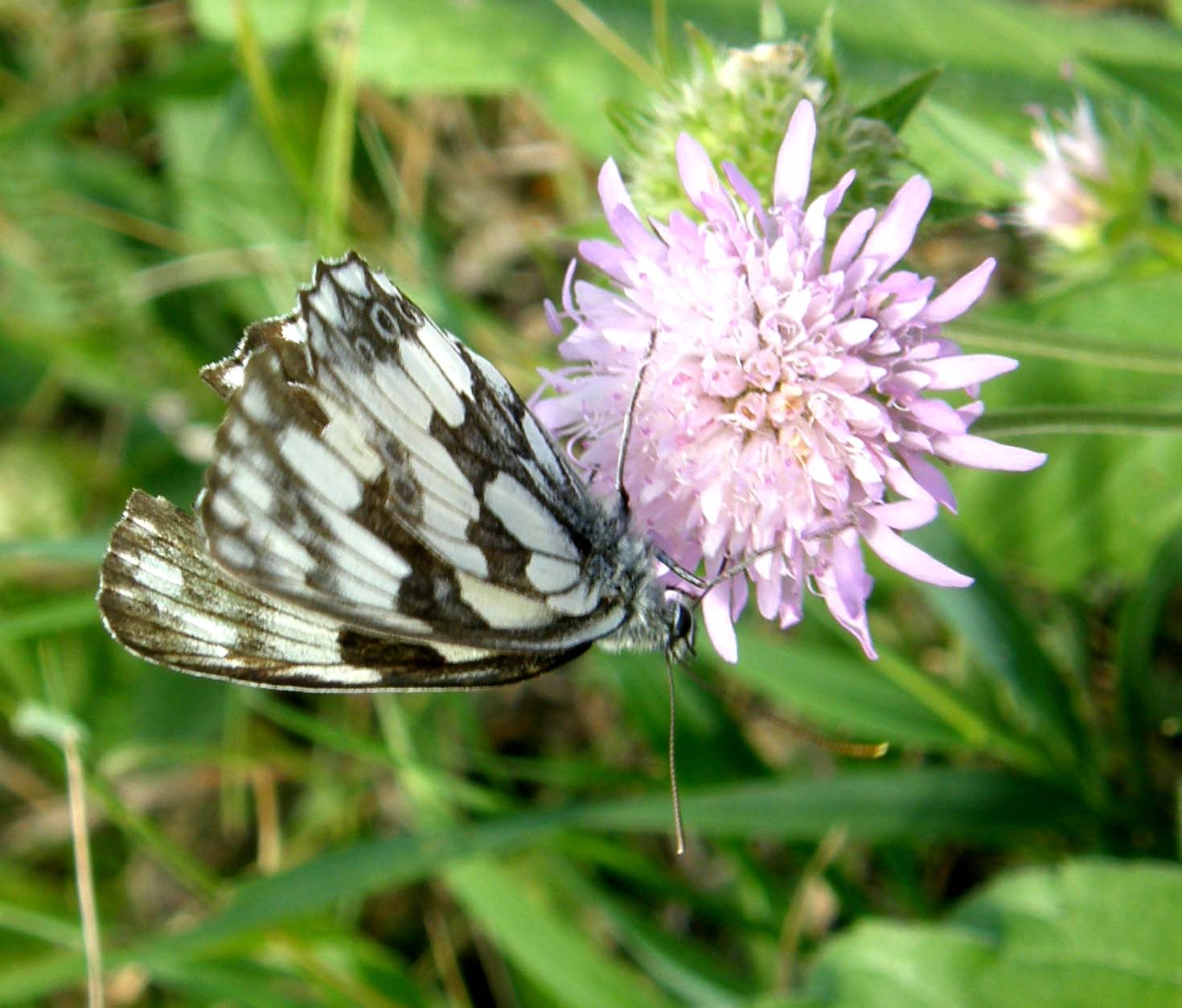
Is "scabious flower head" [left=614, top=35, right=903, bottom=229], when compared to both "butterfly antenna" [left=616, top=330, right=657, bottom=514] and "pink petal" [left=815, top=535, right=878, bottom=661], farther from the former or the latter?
"pink petal" [left=815, top=535, right=878, bottom=661]

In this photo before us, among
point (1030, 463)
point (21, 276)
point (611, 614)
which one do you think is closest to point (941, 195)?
point (1030, 463)

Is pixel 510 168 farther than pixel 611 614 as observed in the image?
Yes

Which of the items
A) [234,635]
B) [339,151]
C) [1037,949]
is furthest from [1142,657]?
[339,151]

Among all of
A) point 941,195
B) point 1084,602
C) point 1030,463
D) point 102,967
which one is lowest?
point 102,967

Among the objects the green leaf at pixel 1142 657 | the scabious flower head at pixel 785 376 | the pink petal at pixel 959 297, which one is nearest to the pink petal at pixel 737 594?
the scabious flower head at pixel 785 376

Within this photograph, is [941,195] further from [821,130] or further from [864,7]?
[864,7]

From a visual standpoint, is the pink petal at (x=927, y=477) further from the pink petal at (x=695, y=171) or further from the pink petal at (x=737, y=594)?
the pink petal at (x=695, y=171)

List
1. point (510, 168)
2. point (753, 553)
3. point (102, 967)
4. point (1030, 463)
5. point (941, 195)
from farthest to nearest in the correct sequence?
point (510, 168)
point (102, 967)
point (941, 195)
point (753, 553)
point (1030, 463)

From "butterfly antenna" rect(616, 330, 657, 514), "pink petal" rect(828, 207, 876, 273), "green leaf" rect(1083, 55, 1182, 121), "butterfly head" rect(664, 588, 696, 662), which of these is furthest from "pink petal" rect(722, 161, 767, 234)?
"green leaf" rect(1083, 55, 1182, 121)
